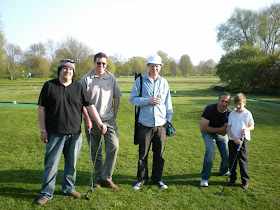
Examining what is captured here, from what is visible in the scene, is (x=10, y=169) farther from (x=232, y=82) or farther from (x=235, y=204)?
(x=232, y=82)

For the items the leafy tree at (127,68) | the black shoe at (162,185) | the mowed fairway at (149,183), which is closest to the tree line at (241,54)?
the leafy tree at (127,68)

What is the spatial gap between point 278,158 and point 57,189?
523cm

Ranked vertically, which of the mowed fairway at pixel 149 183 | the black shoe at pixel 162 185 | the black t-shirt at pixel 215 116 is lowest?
the mowed fairway at pixel 149 183

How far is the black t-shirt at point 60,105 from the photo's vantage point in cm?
348

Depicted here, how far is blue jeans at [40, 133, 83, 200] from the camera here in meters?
3.58

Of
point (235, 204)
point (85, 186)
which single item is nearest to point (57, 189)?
point (85, 186)

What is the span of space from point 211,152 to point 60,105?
2.79 m

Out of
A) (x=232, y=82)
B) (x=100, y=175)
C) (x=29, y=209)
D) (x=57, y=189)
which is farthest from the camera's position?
(x=232, y=82)

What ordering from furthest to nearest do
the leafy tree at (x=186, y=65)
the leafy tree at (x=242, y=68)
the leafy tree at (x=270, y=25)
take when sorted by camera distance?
the leafy tree at (x=186, y=65), the leafy tree at (x=270, y=25), the leafy tree at (x=242, y=68)

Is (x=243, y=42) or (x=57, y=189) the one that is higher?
(x=243, y=42)

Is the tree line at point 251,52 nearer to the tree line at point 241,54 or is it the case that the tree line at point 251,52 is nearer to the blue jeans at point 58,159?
the tree line at point 241,54

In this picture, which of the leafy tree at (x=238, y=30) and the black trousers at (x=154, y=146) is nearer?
the black trousers at (x=154, y=146)

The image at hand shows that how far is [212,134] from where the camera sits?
457 cm

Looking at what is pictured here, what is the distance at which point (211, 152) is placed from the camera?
14.1 feet
